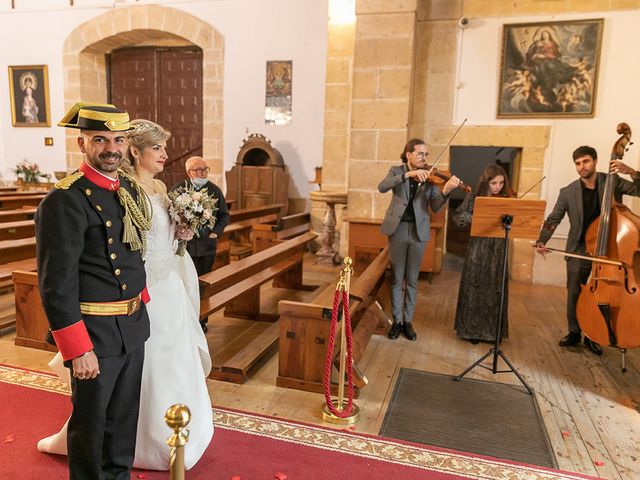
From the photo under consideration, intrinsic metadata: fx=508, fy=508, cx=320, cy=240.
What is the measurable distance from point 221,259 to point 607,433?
448cm

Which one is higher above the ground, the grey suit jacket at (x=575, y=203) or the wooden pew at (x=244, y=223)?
the grey suit jacket at (x=575, y=203)

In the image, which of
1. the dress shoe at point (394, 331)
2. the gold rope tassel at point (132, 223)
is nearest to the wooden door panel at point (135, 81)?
the dress shoe at point (394, 331)

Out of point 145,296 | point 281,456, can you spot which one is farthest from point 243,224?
point 145,296

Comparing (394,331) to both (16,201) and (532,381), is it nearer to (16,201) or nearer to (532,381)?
(532,381)

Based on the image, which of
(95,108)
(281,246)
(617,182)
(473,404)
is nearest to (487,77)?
(617,182)

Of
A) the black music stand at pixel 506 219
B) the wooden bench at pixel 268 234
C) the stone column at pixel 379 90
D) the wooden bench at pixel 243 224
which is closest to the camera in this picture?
the black music stand at pixel 506 219

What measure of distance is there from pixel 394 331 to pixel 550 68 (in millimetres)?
4186

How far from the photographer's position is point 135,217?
2.00m

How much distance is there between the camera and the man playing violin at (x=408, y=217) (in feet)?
14.0

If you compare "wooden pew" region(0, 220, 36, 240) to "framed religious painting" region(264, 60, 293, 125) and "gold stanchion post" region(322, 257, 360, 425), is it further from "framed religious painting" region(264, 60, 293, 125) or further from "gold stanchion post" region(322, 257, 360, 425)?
"framed religious painting" region(264, 60, 293, 125)

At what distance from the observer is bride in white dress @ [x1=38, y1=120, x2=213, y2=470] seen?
2326 millimetres

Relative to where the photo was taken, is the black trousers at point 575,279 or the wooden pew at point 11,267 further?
the wooden pew at point 11,267

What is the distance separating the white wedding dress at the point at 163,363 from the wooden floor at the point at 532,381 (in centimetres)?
74

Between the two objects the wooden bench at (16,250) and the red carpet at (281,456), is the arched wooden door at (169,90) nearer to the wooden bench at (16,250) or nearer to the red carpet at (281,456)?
the wooden bench at (16,250)
